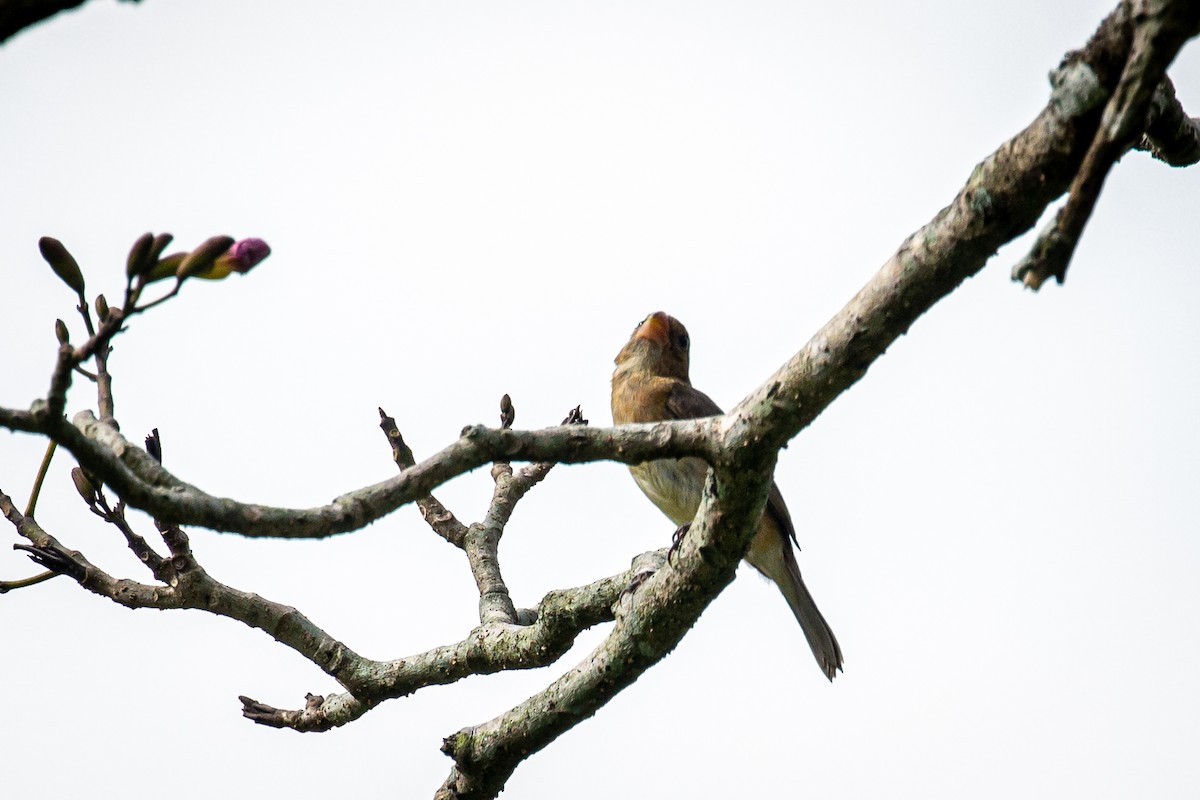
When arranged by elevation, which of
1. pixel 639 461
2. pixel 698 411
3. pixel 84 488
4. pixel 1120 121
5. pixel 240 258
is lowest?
pixel 1120 121

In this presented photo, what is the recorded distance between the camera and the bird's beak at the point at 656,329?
6.94 meters

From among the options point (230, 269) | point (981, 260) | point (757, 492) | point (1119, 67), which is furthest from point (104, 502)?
point (1119, 67)

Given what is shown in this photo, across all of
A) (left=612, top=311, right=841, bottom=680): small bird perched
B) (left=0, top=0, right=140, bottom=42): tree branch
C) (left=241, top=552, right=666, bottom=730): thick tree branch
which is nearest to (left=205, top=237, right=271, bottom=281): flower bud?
(left=0, top=0, right=140, bottom=42): tree branch

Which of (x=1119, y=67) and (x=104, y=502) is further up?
(x=104, y=502)

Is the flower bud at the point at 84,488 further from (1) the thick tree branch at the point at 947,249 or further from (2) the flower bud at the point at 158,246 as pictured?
(1) the thick tree branch at the point at 947,249

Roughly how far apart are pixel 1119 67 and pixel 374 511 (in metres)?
1.58

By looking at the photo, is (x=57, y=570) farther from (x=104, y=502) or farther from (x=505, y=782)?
(x=505, y=782)

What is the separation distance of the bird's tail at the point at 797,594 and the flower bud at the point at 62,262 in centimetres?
445

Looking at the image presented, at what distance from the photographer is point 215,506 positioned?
2.14 metres

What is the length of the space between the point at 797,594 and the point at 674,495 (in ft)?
3.87

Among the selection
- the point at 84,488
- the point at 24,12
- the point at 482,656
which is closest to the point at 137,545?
the point at 84,488

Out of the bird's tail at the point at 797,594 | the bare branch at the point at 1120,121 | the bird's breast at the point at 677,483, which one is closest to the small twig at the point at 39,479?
the bare branch at the point at 1120,121

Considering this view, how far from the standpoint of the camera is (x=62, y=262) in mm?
2305

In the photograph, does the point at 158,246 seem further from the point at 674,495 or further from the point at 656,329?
the point at 656,329
